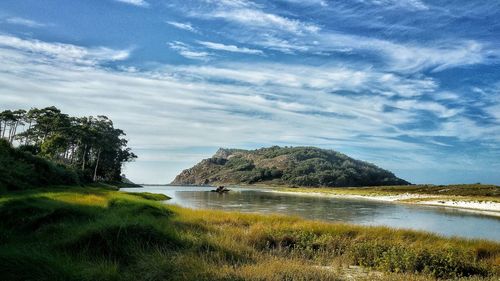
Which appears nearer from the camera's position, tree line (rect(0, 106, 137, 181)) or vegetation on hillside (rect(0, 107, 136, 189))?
vegetation on hillside (rect(0, 107, 136, 189))

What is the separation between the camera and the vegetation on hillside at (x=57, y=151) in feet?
138

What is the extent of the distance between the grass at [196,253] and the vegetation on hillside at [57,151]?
21.0 meters

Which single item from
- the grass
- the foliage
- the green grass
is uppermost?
the green grass

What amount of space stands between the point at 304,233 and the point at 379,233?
3806 millimetres

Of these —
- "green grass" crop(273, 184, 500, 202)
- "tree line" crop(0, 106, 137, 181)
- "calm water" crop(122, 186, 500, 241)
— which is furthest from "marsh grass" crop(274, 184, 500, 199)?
"tree line" crop(0, 106, 137, 181)

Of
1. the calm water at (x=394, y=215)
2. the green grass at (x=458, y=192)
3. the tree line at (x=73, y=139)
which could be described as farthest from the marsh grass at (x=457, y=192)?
the tree line at (x=73, y=139)

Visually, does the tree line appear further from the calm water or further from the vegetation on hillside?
the calm water

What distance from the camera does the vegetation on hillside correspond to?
42094mm

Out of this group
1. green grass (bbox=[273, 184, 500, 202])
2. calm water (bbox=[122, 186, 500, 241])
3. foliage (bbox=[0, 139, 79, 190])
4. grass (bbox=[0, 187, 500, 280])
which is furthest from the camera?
green grass (bbox=[273, 184, 500, 202])

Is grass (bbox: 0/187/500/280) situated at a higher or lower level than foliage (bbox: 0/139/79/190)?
lower

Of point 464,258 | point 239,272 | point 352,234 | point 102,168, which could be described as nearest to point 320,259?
point 239,272

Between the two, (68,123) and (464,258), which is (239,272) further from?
(68,123)

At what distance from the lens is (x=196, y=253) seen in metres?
10.9

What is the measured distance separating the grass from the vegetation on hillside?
20958 millimetres
